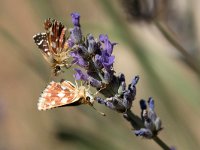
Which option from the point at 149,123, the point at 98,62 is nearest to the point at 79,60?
the point at 98,62

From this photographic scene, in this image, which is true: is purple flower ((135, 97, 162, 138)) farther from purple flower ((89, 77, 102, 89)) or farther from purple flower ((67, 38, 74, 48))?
purple flower ((67, 38, 74, 48))

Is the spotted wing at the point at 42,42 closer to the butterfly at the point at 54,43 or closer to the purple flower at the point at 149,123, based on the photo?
the butterfly at the point at 54,43

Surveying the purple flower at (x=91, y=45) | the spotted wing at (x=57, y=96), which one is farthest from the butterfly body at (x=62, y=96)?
the purple flower at (x=91, y=45)

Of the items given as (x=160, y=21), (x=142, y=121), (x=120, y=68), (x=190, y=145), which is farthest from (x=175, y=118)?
(x=120, y=68)

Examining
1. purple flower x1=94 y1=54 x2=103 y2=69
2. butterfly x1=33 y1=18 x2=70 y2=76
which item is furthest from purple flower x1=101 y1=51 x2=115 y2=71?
butterfly x1=33 y1=18 x2=70 y2=76

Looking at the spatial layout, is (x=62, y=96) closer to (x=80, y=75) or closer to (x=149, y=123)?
(x=80, y=75)

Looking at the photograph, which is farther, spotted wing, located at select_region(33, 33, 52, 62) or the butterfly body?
spotted wing, located at select_region(33, 33, 52, 62)

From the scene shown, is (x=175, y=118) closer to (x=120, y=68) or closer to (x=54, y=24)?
(x=54, y=24)
